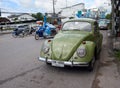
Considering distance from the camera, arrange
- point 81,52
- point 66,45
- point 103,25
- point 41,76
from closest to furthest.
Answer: point 41,76 < point 81,52 < point 66,45 < point 103,25

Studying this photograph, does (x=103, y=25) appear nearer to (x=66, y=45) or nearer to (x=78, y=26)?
(x=78, y=26)

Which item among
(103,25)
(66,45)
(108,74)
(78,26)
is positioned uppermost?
(78,26)

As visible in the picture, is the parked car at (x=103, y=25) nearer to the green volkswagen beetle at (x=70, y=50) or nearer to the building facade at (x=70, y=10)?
the green volkswagen beetle at (x=70, y=50)

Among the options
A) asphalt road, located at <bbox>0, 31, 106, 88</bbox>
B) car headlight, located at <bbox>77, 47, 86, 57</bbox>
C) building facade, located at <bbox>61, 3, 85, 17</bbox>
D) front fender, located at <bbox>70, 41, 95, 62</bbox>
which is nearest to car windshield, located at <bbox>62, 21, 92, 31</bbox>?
front fender, located at <bbox>70, 41, 95, 62</bbox>

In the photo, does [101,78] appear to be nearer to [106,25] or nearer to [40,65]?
[40,65]

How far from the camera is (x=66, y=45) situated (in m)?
7.12

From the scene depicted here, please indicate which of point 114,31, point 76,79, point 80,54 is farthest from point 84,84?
point 114,31

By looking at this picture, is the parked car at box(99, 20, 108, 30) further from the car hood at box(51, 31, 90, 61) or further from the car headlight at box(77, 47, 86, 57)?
the car headlight at box(77, 47, 86, 57)

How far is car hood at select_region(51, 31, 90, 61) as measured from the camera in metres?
6.89

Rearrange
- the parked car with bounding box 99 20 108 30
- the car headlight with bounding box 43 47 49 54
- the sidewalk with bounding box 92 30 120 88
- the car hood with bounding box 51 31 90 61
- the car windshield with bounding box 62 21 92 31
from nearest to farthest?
the sidewalk with bounding box 92 30 120 88, the car hood with bounding box 51 31 90 61, the car headlight with bounding box 43 47 49 54, the car windshield with bounding box 62 21 92 31, the parked car with bounding box 99 20 108 30

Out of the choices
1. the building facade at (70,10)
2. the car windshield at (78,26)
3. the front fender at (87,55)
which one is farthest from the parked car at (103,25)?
the building facade at (70,10)

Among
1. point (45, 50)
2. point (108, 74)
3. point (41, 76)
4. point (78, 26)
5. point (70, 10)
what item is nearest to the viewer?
point (41, 76)

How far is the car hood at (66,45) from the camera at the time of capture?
6895mm

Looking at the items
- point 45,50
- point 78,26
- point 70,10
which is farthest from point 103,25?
point 70,10
